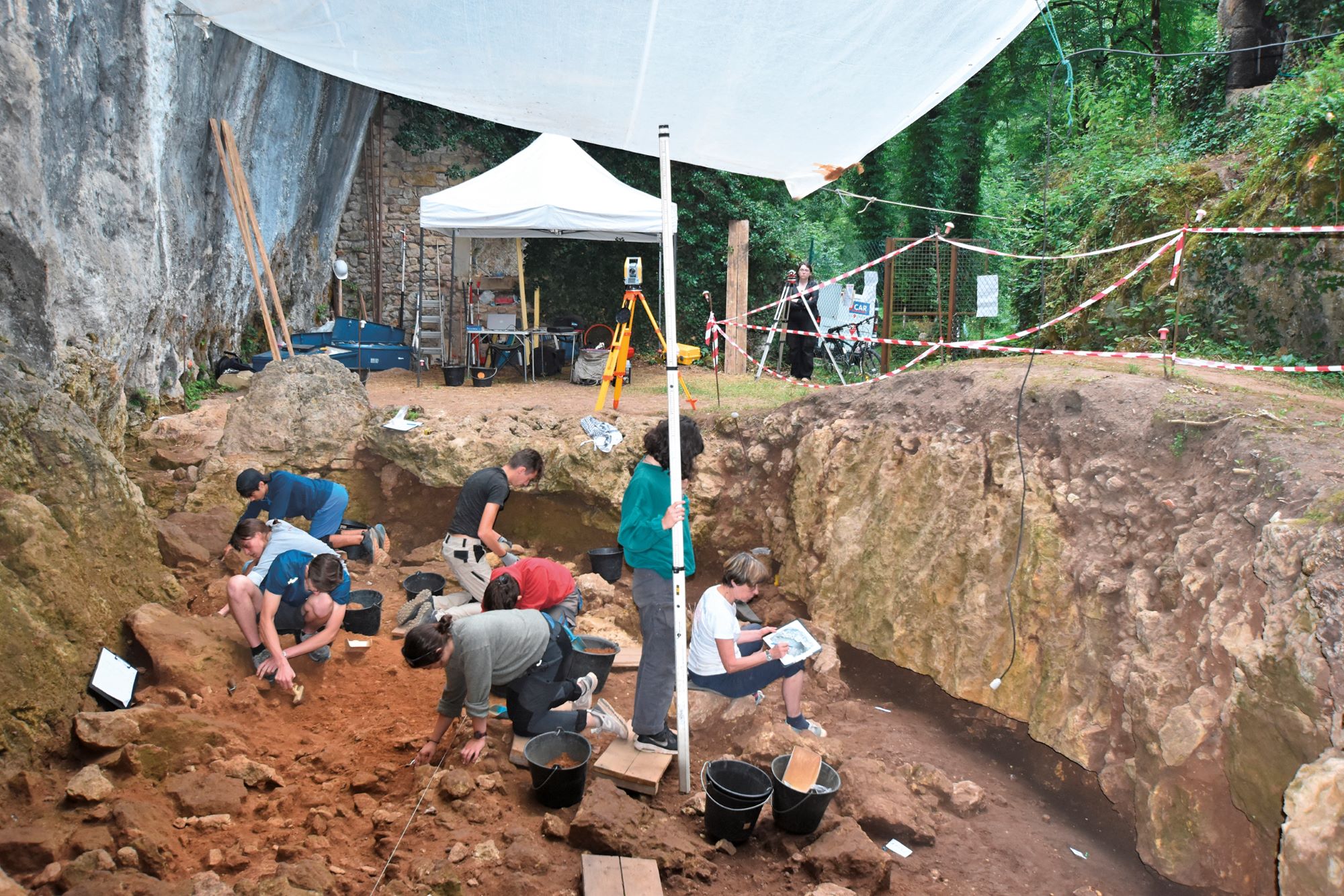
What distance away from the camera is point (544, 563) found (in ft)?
17.5

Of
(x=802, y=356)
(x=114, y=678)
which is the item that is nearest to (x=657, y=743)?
(x=114, y=678)

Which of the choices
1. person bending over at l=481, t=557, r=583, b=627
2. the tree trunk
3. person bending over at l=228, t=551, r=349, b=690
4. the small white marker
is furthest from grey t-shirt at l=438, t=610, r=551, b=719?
the tree trunk

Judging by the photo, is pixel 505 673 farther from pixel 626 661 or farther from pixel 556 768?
pixel 626 661

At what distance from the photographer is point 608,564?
26.6 ft

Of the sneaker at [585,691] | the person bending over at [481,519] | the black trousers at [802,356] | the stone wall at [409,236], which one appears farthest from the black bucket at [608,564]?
the stone wall at [409,236]

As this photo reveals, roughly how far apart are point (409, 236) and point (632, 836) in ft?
43.9

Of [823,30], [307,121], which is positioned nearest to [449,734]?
[823,30]

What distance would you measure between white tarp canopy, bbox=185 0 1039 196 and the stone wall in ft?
35.8

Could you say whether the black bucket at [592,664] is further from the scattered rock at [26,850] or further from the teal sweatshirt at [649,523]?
the scattered rock at [26,850]

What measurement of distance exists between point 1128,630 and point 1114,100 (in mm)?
13302

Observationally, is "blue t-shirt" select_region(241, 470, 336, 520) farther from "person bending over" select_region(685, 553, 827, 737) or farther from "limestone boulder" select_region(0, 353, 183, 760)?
"person bending over" select_region(685, 553, 827, 737)

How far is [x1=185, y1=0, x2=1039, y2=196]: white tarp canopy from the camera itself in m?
3.49

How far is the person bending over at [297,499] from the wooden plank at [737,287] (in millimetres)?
7642

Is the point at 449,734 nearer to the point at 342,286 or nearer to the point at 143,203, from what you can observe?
the point at 143,203
